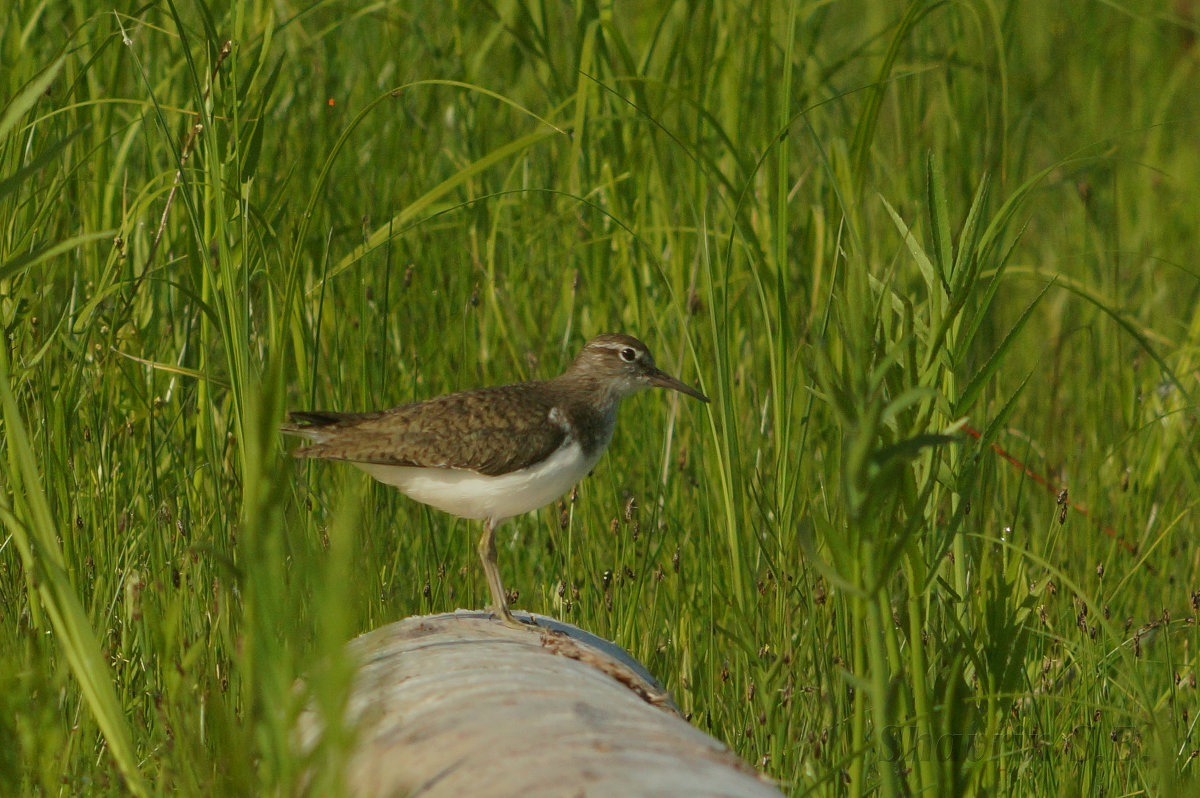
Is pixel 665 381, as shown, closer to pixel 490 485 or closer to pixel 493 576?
pixel 490 485

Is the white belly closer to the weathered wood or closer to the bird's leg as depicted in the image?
the bird's leg

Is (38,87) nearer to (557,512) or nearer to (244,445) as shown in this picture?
(244,445)

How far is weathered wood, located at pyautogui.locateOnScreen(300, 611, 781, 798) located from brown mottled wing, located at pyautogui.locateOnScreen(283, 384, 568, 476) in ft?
3.82

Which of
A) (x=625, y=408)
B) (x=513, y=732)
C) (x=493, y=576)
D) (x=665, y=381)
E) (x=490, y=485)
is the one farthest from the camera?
(x=625, y=408)

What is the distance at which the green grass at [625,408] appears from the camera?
300cm

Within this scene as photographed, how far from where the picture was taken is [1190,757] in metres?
3.91

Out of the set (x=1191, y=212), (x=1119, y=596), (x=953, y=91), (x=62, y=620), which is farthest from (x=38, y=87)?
(x=1191, y=212)

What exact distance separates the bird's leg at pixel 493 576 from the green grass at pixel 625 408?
0.29 metres

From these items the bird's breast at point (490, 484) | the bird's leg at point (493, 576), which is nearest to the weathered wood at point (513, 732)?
the bird's leg at point (493, 576)

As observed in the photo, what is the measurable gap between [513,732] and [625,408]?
358 centimetres

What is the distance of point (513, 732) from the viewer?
2621 millimetres

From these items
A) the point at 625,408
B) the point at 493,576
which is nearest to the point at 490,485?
the point at 493,576

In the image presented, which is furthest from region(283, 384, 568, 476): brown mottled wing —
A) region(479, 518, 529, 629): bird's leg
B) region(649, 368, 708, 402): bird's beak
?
region(649, 368, 708, 402): bird's beak

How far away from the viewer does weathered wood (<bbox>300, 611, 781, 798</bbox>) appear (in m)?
2.43
